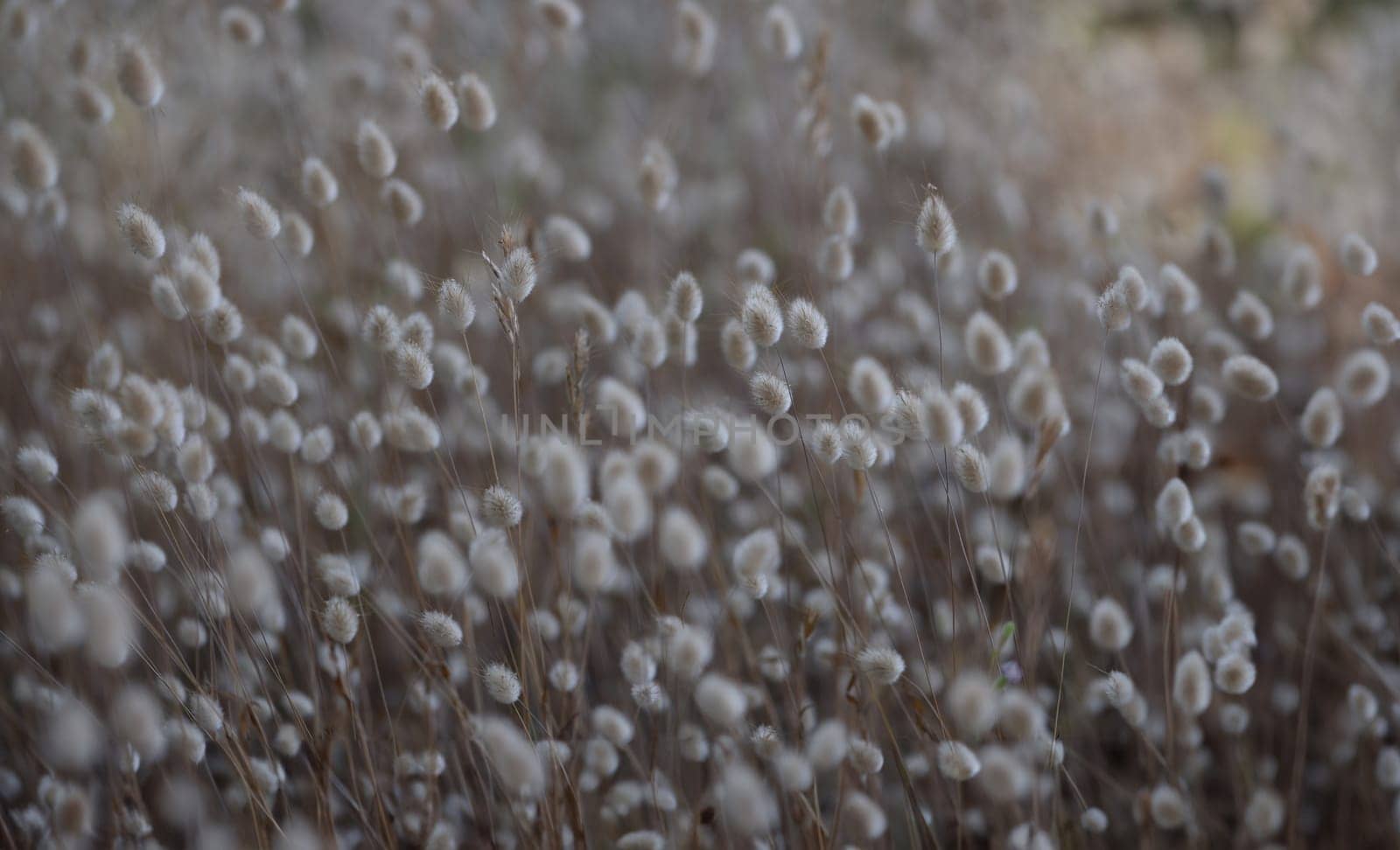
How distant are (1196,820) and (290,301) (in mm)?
1570

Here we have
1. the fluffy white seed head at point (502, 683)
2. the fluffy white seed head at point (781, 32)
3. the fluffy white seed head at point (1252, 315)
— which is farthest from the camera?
the fluffy white seed head at point (781, 32)

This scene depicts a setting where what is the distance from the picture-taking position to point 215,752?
1.18 m

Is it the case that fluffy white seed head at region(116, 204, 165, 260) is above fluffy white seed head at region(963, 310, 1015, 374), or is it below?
below

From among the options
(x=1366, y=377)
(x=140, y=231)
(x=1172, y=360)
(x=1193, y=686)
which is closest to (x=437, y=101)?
(x=140, y=231)

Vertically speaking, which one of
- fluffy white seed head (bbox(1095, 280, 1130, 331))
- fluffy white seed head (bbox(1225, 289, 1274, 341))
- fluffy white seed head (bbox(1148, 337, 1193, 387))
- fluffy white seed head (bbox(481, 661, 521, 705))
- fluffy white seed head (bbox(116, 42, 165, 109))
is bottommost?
fluffy white seed head (bbox(481, 661, 521, 705))

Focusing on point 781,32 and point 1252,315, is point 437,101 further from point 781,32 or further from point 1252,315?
point 1252,315

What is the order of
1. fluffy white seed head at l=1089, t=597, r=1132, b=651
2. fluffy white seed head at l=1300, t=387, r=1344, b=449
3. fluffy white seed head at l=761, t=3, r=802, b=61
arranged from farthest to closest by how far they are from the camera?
fluffy white seed head at l=761, t=3, r=802, b=61
fluffy white seed head at l=1300, t=387, r=1344, b=449
fluffy white seed head at l=1089, t=597, r=1132, b=651

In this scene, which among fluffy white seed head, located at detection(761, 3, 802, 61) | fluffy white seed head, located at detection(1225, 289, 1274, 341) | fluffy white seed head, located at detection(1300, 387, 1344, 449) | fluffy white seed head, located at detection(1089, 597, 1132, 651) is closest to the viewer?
fluffy white seed head, located at detection(1089, 597, 1132, 651)

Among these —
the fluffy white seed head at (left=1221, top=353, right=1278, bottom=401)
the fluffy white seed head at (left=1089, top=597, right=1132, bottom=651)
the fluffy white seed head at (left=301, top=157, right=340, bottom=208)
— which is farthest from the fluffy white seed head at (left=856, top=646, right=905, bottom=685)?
the fluffy white seed head at (left=301, top=157, right=340, bottom=208)

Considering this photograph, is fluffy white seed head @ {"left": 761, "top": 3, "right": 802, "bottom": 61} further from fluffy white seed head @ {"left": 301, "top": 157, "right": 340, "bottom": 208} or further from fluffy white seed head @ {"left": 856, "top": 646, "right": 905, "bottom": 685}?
fluffy white seed head @ {"left": 856, "top": 646, "right": 905, "bottom": 685}

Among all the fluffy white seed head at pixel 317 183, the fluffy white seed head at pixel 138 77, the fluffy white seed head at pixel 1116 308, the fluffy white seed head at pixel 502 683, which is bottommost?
the fluffy white seed head at pixel 502 683

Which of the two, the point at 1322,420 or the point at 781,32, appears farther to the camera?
the point at 781,32

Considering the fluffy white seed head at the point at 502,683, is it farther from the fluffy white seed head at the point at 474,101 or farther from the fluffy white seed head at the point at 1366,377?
the fluffy white seed head at the point at 1366,377

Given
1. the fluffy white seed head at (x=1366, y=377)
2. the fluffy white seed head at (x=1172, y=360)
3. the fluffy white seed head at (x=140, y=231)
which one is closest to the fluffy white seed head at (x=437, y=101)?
the fluffy white seed head at (x=140, y=231)
